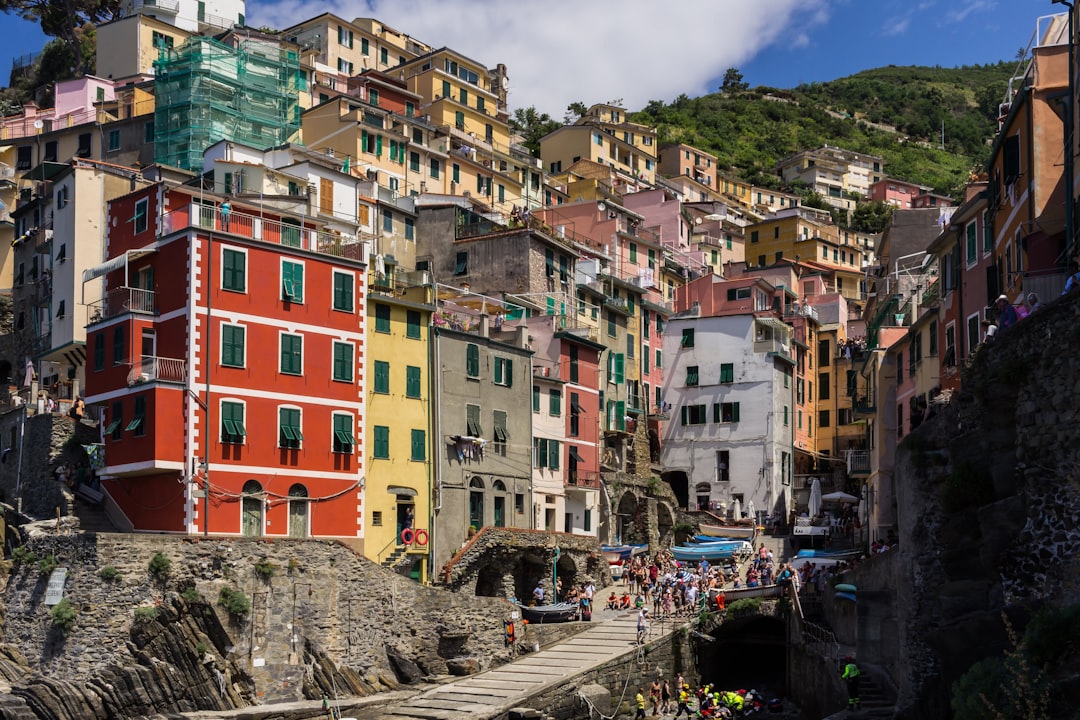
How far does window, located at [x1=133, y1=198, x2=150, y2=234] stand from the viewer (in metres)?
54.5

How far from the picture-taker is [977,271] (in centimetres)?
4497

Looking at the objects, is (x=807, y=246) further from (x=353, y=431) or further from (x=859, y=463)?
(x=353, y=431)

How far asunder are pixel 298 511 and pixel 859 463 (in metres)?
28.9

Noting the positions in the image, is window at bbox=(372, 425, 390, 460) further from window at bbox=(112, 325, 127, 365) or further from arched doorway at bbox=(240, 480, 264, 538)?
window at bbox=(112, 325, 127, 365)

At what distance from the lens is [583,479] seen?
2662 inches

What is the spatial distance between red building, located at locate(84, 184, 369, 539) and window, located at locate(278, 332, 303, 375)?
59 millimetres

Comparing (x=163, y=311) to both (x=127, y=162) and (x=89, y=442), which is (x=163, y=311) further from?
(x=127, y=162)

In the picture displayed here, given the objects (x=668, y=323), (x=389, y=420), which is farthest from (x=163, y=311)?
(x=668, y=323)

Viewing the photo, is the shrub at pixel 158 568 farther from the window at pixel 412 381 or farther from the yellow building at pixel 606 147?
the yellow building at pixel 606 147

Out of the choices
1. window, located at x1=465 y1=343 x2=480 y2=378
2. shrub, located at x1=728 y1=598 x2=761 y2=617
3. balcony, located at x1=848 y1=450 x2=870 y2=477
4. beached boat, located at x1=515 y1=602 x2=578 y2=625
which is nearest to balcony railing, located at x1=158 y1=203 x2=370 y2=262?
window, located at x1=465 y1=343 x2=480 y2=378

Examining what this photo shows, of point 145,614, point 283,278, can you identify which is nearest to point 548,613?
point 283,278

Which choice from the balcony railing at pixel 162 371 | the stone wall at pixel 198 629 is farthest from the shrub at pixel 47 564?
the balcony railing at pixel 162 371

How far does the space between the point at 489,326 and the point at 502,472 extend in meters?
7.70

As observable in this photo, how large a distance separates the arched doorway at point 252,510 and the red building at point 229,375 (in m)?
0.04
